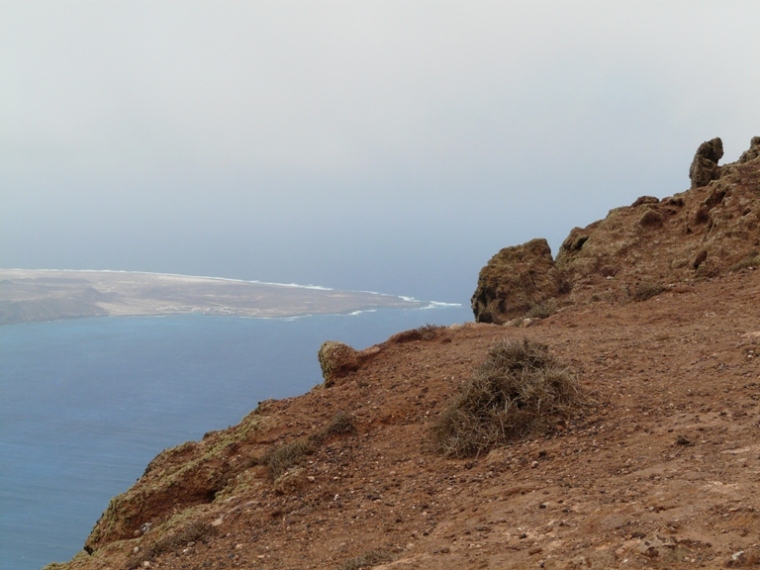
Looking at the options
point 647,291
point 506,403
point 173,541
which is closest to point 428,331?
point 506,403

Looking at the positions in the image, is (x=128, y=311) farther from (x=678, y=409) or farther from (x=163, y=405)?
(x=678, y=409)

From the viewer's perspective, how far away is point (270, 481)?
7965 mm

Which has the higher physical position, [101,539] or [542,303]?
[542,303]

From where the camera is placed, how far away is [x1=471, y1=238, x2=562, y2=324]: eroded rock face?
17.1m

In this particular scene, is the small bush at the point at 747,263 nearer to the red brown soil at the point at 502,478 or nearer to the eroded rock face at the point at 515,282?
the red brown soil at the point at 502,478

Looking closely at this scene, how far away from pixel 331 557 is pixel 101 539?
4276 mm

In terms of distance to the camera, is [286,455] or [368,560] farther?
[286,455]

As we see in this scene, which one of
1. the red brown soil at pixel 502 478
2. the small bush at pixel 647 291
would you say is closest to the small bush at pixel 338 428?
the red brown soil at pixel 502 478

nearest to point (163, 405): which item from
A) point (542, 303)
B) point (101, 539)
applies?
point (542, 303)

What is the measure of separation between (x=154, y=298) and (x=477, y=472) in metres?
64.8

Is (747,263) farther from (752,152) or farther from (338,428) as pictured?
(338,428)

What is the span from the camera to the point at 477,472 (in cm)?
693

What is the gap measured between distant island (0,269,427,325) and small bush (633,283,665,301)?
157 ft

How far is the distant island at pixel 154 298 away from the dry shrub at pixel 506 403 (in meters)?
52.4
